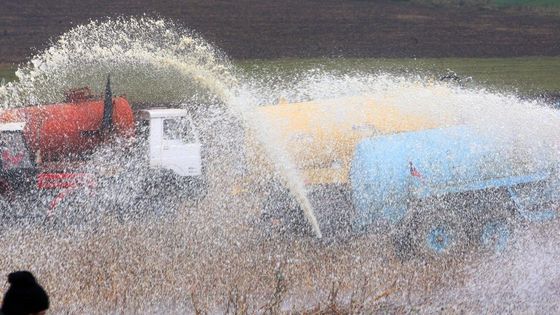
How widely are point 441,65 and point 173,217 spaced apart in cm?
1805

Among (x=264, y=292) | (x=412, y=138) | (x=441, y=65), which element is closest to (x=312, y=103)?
(x=412, y=138)

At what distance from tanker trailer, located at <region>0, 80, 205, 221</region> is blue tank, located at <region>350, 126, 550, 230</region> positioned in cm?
265

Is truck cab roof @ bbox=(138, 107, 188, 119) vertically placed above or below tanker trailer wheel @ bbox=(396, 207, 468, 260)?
above

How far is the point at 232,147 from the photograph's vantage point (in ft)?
41.6

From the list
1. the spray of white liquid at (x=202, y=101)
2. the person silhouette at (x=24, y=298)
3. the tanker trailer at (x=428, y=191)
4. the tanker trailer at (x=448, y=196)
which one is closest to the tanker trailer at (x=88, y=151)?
the spray of white liquid at (x=202, y=101)

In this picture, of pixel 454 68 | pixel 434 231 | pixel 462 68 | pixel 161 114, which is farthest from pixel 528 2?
pixel 434 231

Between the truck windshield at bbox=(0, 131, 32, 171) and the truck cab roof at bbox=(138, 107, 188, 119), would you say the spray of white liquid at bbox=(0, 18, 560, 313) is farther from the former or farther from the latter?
the truck windshield at bbox=(0, 131, 32, 171)

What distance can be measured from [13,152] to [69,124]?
1.00 meters

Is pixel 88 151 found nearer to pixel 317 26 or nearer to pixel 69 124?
pixel 69 124

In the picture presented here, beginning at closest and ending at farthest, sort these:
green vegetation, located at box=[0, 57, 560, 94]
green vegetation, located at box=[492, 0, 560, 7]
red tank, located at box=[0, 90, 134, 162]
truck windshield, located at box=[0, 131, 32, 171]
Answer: truck windshield, located at box=[0, 131, 32, 171] < red tank, located at box=[0, 90, 134, 162] < green vegetation, located at box=[0, 57, 560, 94] < green vegetation, located at box=[492, 0, 560, 7]

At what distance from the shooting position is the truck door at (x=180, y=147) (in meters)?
13.3

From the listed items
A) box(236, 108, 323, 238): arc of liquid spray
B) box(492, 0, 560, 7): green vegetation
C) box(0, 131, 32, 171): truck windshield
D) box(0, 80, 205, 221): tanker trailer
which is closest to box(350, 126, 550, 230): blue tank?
box(236, 108, 323, 238): arc of liquid spray

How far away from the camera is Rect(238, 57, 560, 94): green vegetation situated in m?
25.9

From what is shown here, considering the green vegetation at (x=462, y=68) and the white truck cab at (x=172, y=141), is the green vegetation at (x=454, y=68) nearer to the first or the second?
the green vegetation at (x=462, y=68)
